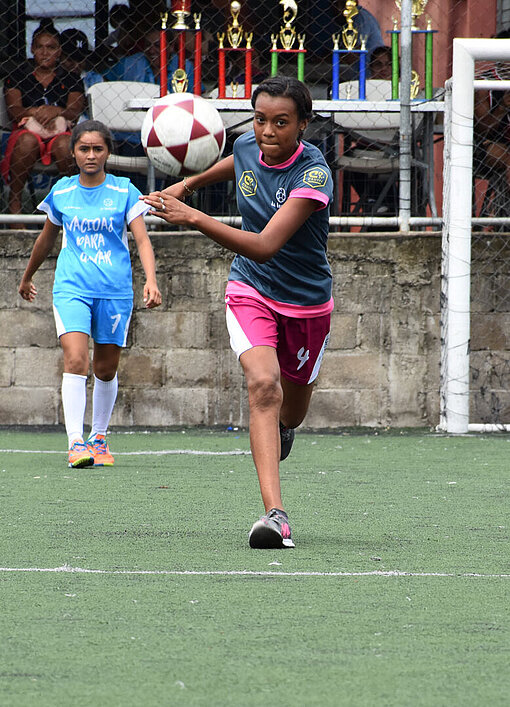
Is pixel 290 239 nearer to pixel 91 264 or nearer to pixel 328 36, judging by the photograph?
pixel 91 264

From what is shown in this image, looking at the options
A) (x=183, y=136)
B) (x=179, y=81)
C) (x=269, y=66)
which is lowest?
(x=183, y=136)

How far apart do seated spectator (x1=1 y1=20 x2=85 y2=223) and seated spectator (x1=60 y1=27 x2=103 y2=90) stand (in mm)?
55

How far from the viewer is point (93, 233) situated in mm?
7457

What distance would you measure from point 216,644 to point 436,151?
7.19 metres

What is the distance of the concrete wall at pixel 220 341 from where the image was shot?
31.3 ft

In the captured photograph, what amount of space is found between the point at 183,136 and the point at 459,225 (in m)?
3.16

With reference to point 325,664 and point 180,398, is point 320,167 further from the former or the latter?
point 180,398

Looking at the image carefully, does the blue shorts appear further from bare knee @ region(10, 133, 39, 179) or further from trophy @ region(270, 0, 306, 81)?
trophy @ region(270, 0, 306, 81)

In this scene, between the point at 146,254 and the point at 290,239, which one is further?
the point at 146,254

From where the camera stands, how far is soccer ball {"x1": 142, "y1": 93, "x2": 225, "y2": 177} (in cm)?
655

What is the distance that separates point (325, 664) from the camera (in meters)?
2.87

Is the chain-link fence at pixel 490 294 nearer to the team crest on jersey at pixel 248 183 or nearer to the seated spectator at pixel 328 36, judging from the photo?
the seated spectator at pixel 328 36

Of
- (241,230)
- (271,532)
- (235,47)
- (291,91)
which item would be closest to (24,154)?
(235,47)

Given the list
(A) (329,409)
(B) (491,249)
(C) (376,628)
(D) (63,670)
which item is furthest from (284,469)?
(D) (63,670)
